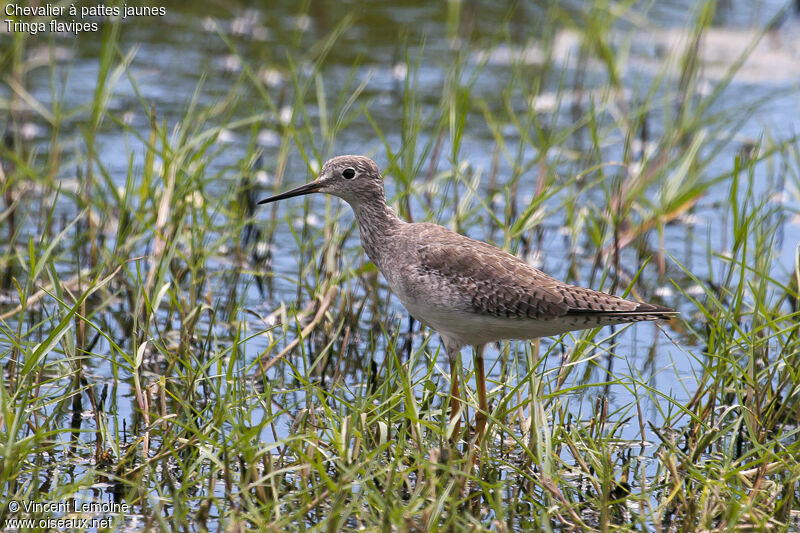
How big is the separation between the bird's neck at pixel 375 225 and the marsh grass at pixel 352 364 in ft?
1.71

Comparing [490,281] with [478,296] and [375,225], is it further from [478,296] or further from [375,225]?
[375,225]

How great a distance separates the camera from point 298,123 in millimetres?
11445

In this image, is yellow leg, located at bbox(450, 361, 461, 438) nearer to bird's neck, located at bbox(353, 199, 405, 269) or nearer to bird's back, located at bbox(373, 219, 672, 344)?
bird's back, located at bbox(373, 219, 672, 344)

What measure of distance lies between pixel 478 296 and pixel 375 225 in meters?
0.94

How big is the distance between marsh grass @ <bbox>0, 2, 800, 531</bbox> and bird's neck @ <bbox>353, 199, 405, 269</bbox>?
20.5 inches

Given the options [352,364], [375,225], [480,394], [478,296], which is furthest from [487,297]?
[352,364]

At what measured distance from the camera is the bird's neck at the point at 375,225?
646 centimetres

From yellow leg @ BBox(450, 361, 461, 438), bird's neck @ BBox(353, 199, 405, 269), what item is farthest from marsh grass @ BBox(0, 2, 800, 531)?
bird's neck @ BBox(353, 199, 405, 269)

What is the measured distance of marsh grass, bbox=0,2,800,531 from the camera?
17.1 ft

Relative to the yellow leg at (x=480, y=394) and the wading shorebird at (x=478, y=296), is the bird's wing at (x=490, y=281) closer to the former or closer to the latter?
the wading shorebird at (x=478, y=296)

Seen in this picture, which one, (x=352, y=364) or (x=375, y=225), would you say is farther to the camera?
(x=352, y=364)

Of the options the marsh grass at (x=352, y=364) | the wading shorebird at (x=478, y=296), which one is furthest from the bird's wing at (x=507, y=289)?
the marsh grass at (x=352, y=364)

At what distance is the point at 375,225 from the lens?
6.50 metres

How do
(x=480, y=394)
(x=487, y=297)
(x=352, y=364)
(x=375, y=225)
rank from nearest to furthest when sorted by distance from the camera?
(x=487, y=297) → (x=480, y=394) → (x=375, y=225) → (x=352, y=364)
